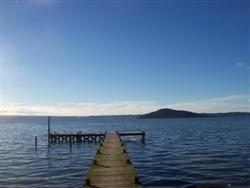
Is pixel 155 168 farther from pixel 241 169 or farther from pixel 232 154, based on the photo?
pixel 232 154

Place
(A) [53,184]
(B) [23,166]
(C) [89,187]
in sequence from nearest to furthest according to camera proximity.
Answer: (C) [89,187] < (A) [53,184] < (B) [23,166]

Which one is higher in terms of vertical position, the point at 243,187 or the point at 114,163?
the point at 114,163

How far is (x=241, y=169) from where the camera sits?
101ft

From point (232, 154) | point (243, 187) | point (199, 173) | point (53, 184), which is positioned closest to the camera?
point (243, 187)

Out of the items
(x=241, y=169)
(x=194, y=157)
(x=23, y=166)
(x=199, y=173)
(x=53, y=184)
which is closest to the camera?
(x=53, y=184)

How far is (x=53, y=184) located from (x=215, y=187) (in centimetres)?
1195

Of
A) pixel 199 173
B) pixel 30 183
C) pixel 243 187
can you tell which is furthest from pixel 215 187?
pixel 30 183

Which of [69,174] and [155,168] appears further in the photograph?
[155,168]

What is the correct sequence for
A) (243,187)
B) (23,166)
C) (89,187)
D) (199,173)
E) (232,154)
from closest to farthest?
(89,187) → (243,187) → (199,173) → (23,166) → (232,154)

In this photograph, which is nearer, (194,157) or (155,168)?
(155,168)

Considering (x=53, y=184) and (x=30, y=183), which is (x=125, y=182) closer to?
(x=53, y=184)

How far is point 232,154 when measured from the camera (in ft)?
138

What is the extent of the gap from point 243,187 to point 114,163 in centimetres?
787

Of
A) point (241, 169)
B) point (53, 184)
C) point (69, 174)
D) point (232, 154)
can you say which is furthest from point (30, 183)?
point (232, 154)
